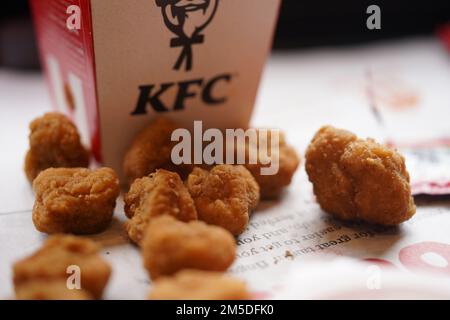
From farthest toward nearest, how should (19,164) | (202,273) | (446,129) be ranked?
(446,129) < (19,164) < (202,273)

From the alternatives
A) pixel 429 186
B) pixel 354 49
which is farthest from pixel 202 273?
pixel 354 49

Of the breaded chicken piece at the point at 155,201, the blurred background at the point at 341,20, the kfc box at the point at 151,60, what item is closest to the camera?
the breaded chicken piece at the point at 155,201

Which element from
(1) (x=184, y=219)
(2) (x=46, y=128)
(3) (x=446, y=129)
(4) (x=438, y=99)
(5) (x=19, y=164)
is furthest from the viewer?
(4) (x=438, y=99)

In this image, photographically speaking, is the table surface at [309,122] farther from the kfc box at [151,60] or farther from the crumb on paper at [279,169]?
the kfc box at [151,60]

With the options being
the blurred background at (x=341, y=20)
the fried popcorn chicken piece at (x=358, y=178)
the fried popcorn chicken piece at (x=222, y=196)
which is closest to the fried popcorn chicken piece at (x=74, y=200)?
the fried popcorn chicken piece at (x=222, y=196)

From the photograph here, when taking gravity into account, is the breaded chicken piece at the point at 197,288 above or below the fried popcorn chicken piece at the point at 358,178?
below

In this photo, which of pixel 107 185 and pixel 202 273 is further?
pixel 107 185

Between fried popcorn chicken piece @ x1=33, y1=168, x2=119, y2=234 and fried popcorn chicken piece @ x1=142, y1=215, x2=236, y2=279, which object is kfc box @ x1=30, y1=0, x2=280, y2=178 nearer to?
fried popcorn chicken piece @ x1=33, y1=168, x2=119, y2=234

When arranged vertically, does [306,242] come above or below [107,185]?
below

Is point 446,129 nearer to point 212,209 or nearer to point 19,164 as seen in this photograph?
point 212,209
